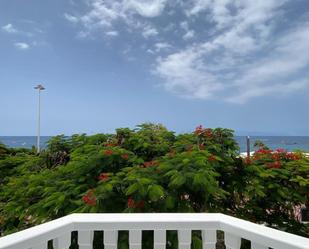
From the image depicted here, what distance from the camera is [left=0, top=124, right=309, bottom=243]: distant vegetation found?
11.0ft

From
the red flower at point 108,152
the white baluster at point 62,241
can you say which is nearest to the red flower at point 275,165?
the red flower at point 108,152

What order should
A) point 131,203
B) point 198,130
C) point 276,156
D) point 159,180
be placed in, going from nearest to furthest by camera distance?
point 131,203 → point 159,180 → point 276,156 → point 198,130

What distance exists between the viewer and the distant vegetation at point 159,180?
335 centimetres

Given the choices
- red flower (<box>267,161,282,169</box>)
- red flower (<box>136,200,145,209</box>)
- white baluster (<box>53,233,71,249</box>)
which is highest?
red flower (<box>267,161,282,169</box>)

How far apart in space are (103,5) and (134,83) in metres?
13.5

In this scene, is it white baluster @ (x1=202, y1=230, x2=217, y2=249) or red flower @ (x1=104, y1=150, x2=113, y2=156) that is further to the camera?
red flower @ (x1=104, y1=150, x2=113, y2=156)

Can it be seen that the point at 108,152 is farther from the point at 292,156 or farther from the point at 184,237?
the point at 292,156

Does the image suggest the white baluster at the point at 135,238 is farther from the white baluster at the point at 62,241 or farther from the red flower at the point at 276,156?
the red flower at the point at 276,156

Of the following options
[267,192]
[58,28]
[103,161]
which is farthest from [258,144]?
[58,28]

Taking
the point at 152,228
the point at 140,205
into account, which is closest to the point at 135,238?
the point at 152,228

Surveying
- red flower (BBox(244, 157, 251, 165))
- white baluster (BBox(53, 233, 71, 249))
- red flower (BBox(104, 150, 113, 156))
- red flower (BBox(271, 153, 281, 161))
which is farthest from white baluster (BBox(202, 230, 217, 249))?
red flower (BBox(271, 153, 281, 161))

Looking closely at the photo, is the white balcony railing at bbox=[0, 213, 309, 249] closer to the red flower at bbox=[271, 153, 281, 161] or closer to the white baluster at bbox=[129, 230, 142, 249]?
the white baluster at bbox=[129, 230, 142, 249]

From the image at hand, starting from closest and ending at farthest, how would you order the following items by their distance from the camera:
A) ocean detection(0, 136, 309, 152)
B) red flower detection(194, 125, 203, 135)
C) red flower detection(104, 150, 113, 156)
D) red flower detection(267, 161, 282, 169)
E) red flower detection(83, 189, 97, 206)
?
red flower detection(83, 189, 97, 206)
red flower detection(104, 150, 113, 156)
red flower detection(267, 161, 282, 169)
red flower detection(194, 125, 203, 135)
ocean detection(0, 136, 309, 152)

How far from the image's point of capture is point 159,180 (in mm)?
3496
